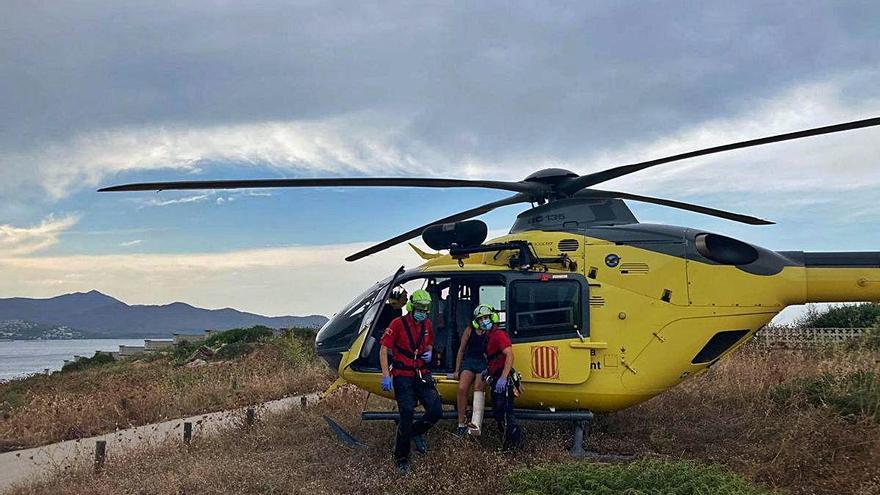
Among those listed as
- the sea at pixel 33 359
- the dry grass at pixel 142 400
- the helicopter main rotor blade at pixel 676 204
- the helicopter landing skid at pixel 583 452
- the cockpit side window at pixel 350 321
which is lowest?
the sea at pixel 33 359

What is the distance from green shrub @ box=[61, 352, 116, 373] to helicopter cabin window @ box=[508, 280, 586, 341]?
1181 inches

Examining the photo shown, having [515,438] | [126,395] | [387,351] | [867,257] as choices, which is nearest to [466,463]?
[515,438]

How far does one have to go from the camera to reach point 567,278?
8023 millimetres

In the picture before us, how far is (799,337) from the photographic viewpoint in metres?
20.8

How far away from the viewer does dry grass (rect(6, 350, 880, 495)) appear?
663cm

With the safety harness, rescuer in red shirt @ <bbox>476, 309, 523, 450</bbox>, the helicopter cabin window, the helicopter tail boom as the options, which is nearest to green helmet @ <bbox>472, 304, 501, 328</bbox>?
rescuer in red shirt @ <bbox>476, 309, 523, 450</bbox>

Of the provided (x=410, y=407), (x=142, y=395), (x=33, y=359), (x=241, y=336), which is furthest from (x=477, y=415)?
(x=33, y=359)

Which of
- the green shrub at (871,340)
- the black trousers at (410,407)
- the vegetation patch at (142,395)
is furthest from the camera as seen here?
the green shrub at (871,340)

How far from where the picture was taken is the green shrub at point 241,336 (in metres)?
32.5

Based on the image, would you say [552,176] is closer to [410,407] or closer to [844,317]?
[410,407]

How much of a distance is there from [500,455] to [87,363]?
105ft

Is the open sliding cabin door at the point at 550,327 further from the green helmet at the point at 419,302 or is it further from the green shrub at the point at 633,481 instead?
the green shrub at the point at 633,481

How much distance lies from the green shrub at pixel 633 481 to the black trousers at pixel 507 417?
1.33 m

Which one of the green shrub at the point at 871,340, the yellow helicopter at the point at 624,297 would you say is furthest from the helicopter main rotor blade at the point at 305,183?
the green shrub at the point at 871,340
